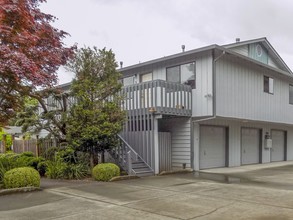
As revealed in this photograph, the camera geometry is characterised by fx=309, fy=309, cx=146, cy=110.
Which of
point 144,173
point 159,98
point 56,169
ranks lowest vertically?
point 144,173

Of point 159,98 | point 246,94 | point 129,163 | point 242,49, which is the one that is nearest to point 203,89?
point 159,98

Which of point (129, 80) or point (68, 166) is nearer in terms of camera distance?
point (68, 166)

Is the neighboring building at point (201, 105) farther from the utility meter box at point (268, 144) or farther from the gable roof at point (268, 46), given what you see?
the utility meter box at point (268, 144)

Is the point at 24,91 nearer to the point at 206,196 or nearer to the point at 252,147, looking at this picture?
the point at 206,196

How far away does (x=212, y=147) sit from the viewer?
15078 millimetres

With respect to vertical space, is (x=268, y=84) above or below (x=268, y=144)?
above

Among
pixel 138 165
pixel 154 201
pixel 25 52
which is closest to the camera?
pixel 154 201

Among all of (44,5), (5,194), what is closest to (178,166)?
(5,194)

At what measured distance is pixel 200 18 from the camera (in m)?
17.0

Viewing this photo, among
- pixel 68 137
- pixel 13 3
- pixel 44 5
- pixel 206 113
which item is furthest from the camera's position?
pixel 206 113

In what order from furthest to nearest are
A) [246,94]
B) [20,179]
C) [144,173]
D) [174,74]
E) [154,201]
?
[246,94] → [174,74] → [144,173] → [20,179] → [154,201]

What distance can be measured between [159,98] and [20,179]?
6.06 meters

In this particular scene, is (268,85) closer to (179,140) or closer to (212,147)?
(212,147)

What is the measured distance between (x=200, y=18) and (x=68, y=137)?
10.1 m
